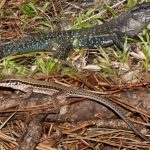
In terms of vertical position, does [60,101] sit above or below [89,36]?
above

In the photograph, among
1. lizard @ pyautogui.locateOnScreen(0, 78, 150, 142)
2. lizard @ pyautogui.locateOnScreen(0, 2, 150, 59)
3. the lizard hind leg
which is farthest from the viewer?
lizard @ pyautogui.locateOnScreen(0, 2, 150, 59)

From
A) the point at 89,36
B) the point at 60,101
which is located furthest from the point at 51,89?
the point at 89,36

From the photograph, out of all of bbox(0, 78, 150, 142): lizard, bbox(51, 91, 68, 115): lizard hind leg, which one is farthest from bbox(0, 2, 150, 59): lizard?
bbox(51, 91, 68, 115): lizard hind leg

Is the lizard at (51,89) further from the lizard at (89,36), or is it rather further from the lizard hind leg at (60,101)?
the lizard at (89,36)

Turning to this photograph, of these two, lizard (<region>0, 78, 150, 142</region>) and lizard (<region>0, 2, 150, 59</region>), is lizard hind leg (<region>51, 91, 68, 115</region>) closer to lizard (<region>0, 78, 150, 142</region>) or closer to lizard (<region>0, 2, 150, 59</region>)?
lizard (<region>0, 78, 150, 142</region>)

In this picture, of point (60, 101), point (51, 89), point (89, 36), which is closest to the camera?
point (60, 101)

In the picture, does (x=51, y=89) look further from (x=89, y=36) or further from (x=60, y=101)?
(x=89, y=36)

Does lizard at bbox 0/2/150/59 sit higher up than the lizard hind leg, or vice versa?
the lizard hind leg

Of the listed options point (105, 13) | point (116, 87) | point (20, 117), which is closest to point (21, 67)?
point (20, 117)
